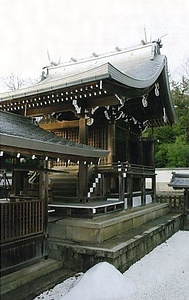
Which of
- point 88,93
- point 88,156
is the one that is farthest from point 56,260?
point 88,93

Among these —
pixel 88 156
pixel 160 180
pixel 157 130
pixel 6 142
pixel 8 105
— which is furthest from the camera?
pixel 157 130

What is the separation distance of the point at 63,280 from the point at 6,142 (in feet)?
7.87

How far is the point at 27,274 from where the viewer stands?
13.7 ft

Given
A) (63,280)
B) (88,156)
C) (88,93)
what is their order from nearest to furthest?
(63,280) → (88,156) → (88,93)

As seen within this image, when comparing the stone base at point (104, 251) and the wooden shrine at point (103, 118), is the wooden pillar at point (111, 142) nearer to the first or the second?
the wooden shrine at point (103, 118)

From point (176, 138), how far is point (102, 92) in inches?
577

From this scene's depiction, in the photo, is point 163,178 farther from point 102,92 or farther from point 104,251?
point 104,251

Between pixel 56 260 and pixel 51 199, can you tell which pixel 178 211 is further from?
pixel 56 260

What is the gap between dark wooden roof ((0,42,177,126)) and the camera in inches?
230

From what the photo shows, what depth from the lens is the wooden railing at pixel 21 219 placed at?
13.5 ft

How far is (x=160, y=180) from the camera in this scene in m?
17.6

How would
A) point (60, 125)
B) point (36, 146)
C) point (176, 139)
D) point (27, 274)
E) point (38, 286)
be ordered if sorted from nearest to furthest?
point (36, 146)
point (38, 286)
point (27, 274)
point (60, 125)
point (176, 139)

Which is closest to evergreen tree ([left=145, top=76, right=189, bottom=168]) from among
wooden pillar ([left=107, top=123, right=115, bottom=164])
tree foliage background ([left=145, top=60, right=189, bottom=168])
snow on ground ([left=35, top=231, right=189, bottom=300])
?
tree foliage background ([left=145, top=60, right=189, bottom=168])

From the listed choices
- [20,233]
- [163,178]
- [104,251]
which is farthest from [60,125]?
[163,178]
